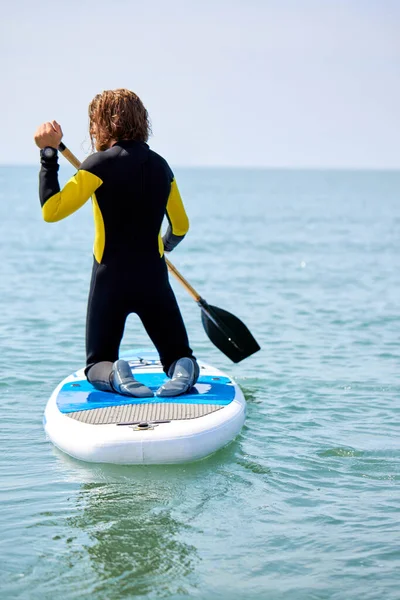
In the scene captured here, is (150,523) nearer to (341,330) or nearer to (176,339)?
(176,339)

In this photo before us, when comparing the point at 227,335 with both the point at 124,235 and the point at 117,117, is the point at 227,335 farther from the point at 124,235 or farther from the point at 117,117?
the point at 117,117

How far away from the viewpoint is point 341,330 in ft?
37.1

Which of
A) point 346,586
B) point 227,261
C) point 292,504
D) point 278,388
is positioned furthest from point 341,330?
point 227,261

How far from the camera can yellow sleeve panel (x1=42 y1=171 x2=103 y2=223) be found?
5.49 m

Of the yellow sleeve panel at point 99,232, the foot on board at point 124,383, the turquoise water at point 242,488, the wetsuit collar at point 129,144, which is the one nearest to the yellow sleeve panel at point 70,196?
the yellow sleeve panel at point 99,232

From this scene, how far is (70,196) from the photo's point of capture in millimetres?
5520

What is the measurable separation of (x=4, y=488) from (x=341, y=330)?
6.57 m

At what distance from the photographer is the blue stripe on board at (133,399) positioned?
5910mm

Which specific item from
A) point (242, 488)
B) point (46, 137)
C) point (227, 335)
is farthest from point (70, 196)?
point (227, 335)

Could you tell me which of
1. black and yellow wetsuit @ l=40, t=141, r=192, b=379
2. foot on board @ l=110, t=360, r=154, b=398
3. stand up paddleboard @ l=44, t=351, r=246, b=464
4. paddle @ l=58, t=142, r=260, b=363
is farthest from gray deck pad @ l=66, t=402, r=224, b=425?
paddle @ l=58, t=142, r=260, b=363

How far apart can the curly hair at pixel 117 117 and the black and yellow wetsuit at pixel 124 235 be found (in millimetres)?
74

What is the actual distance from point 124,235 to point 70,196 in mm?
473

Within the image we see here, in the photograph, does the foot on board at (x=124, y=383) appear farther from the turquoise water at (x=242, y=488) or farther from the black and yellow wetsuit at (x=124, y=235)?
the turquoise water at (x=242, y=488)

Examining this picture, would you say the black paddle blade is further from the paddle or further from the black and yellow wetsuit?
the black and yellow wetsuit
